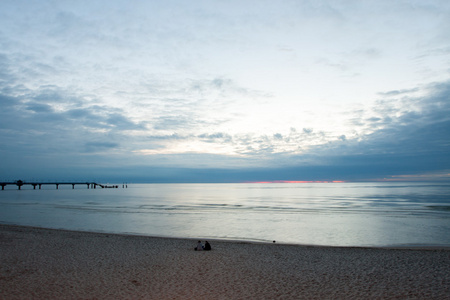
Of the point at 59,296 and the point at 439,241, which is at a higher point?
the point at 59,296

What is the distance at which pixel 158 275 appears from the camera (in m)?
10.9

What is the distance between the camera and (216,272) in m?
11.4

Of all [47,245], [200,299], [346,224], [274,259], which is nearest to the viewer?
[200,299]

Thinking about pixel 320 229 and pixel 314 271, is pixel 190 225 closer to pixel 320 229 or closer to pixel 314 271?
pixel 320 229

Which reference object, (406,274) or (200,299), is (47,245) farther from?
(406,274)

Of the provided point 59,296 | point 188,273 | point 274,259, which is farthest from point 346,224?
point 59,296

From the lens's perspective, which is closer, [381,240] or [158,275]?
[158,275]

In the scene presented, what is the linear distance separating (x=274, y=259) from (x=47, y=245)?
1201 centimetres

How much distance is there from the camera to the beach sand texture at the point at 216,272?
9.05 meters

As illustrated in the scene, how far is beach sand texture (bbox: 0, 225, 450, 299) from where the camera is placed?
9055mm

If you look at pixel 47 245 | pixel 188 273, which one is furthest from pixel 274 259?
pixel 47 245

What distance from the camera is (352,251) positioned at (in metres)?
15.6

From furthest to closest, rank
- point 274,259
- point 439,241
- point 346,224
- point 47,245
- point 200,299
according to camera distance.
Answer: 1. point 346,224
2. point 439,241
3. point 47,245
4. point 274,259
5. point 200,299

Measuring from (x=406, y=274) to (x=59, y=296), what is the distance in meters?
11.4
